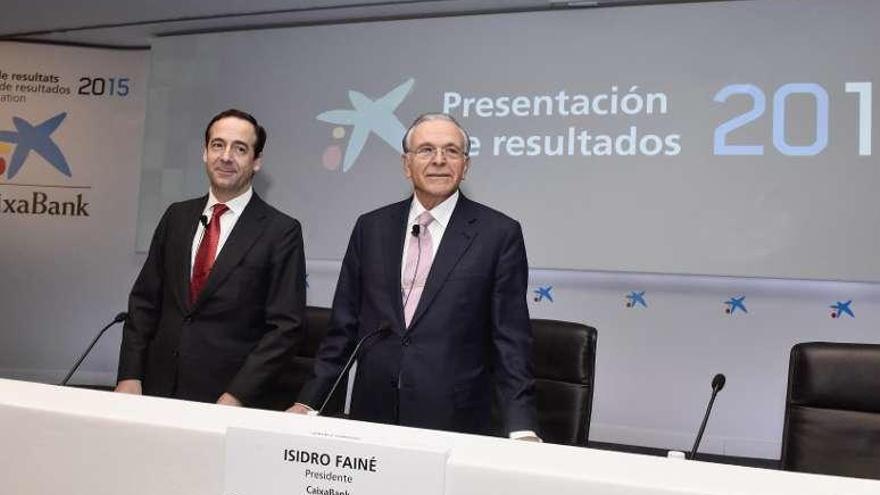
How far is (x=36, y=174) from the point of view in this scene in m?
5.11

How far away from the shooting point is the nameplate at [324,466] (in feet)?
1.80

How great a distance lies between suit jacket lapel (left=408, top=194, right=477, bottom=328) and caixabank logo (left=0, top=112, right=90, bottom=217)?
4.05 meters

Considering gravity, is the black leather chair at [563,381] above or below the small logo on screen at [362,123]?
below

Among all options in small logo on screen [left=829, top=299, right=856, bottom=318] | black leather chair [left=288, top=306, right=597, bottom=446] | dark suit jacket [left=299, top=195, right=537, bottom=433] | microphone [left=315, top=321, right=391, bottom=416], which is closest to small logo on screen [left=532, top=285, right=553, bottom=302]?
small logo on screen [left=829, top=299, right=856, bottom=318]

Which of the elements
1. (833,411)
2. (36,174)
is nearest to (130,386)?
(833,411)

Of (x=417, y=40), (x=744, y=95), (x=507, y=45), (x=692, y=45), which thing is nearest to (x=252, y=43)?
(x=417, y=40)

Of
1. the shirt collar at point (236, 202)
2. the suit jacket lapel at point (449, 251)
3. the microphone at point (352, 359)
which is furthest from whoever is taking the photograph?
the shirt collar at point (236, 202)

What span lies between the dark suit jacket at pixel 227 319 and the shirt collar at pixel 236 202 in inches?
1.0

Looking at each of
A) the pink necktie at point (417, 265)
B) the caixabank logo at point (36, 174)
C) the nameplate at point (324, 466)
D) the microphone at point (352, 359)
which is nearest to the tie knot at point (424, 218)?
the pink necktie at point (417, 265)

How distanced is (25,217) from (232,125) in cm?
380

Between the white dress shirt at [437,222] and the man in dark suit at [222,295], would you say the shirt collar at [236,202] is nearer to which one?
the man in dark suit at [222,295]

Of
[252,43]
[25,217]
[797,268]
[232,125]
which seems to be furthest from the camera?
[25,217]

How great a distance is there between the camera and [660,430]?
3863 millimetres

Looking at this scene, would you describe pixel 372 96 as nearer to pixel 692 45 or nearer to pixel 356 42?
pixel 356 42
